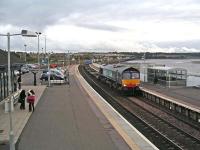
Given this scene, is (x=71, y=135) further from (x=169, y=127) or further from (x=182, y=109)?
(x=182, y=109)

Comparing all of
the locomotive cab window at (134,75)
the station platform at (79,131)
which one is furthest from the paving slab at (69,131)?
the locomotive cab window at (134,75)

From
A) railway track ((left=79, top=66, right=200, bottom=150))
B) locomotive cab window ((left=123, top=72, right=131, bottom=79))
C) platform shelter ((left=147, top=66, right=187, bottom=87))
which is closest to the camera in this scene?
railway track ((left=79, top=66, right=200, bottom=150))

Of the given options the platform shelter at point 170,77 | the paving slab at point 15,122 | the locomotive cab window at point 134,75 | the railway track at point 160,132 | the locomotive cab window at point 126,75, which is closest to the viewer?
the paving slab at point 15,122

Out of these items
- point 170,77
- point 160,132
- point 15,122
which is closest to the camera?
point 160,132

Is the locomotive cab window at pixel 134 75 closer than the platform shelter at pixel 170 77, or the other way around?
the locomotive cab window at pixel 134 75

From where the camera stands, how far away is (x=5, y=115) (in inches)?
997

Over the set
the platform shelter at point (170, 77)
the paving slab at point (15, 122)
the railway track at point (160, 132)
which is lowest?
the railway track at point (160, 132)

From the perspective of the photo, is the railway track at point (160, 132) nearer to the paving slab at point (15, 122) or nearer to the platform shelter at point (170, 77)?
the paving slab at point (15, 122)

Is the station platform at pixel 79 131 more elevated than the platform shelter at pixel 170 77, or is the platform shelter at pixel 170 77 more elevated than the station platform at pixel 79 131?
the platform shelter at pixel 170 77

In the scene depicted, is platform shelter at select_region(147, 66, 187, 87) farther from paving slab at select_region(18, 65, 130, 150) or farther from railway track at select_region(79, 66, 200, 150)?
paving slab at select_region(18, 65, 130, 150)

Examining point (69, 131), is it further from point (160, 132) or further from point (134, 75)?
point (134, 75)

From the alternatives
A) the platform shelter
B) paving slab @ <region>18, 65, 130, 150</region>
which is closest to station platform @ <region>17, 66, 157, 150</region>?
paving slab @ <region>18, 65, 130, 150</region>

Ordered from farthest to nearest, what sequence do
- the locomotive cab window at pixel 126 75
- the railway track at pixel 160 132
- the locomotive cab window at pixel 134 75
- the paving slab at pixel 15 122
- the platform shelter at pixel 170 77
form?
the platform shelter at pixel 170 77, the locomotive cab window at pixel 134 75, the locomotive cab window at pixel 126 75, the railway track at pixel 160 132, the paving slab at pixel 15 122

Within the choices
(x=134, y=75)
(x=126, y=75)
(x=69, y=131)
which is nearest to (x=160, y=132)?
(x=69, y=131)
